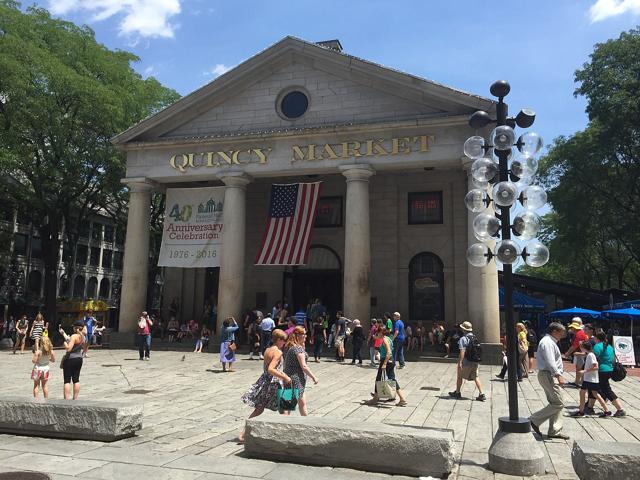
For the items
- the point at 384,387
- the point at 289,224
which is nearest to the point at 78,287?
the point at 289,224

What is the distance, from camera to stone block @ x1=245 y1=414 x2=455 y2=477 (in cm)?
614

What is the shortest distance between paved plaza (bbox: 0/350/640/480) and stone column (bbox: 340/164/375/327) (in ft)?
11.5

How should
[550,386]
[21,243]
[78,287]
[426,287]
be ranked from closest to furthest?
1. [550,386]
2. [426,287]
3. [21,243]
4. [78,287]

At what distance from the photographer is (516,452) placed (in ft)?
20.8

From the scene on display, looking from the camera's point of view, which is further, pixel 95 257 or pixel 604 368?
pixel 95 257

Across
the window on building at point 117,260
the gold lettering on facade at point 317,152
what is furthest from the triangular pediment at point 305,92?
the window on building at point 117,260

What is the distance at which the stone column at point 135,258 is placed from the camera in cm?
2381

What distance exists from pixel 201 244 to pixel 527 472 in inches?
754

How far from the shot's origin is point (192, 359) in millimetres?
19453

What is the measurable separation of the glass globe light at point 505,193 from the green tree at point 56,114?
960 inches

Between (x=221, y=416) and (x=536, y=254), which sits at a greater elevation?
(x=536, y=254)

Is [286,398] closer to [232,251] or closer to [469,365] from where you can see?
[469,365]

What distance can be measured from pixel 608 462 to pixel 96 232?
58974 mm

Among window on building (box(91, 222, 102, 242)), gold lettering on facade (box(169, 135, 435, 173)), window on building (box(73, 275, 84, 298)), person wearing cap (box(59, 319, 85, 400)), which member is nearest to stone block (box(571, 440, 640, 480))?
person wearing cap (box(59, 319, 85, 400))
